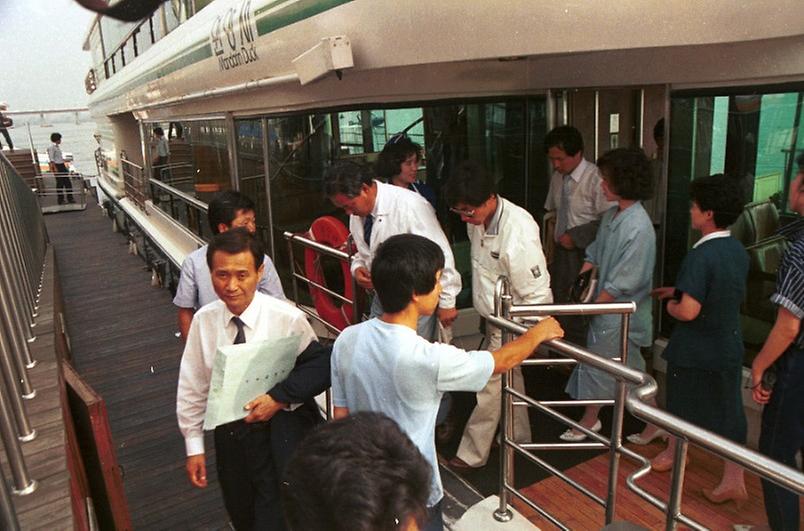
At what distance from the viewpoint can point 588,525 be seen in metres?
2.79

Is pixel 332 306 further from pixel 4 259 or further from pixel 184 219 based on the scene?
pixel 184 219

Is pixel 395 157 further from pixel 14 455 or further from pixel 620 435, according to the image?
pixel 14 455

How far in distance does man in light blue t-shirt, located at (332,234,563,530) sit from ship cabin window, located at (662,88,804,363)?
2.15m

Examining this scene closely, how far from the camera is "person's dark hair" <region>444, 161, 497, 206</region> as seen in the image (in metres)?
2.77

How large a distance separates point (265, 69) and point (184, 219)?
15.9ft

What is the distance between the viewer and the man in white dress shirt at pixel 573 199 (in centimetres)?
369

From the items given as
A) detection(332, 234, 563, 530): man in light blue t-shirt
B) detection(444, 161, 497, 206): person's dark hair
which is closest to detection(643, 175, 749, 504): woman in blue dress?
detection(444, 161, 497, 206): person's dark hair

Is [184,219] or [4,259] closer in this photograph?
[4,259]

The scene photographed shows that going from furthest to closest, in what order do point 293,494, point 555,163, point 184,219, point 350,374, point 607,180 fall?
1. point 184,219
2. point 555,163
3. point 607,180
4. point 350,374
5. point 293,494

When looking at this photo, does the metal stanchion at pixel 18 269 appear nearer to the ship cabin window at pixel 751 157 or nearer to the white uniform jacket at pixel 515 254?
the white uniform jacket at pixel 515 254

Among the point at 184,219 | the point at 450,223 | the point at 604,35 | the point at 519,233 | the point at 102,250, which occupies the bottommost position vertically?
the point at 102,250

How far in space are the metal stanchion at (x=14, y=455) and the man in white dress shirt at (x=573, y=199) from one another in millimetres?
2894

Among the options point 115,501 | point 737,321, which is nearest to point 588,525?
point 737,321

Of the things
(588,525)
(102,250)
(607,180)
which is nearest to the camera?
(588,525)
